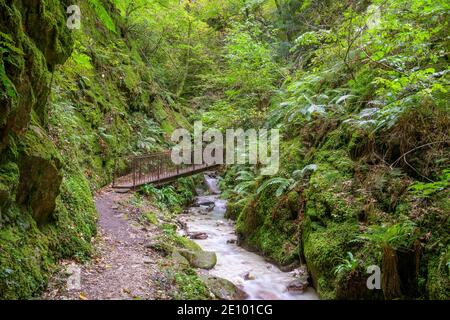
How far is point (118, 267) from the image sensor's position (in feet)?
20.0

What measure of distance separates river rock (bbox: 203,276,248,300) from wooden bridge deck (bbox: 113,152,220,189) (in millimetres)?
5864

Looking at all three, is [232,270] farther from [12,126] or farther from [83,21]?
[83,21]

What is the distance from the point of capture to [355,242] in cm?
641

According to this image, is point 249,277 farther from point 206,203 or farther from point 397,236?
point 206,203

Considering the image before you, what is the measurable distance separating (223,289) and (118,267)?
1985mm

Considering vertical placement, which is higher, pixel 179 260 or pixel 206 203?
pixel 206 203

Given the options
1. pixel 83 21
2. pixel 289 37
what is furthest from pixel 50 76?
pixel 289 37

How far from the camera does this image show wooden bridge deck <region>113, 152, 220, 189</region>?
40.1 feet

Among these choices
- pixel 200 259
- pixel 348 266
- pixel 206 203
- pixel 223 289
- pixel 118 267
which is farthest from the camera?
pixel 206 203

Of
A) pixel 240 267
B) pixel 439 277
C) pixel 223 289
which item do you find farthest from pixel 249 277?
pixel 439 277

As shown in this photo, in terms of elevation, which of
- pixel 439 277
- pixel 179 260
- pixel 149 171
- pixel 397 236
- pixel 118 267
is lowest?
Result: pixel 179 260

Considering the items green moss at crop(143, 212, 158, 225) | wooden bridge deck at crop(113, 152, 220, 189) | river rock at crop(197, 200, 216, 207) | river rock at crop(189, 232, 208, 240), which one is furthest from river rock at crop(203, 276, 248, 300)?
river rock at crop(197, 200, 216, 207)

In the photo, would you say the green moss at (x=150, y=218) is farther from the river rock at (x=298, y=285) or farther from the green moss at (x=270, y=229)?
the river rock at (x=298, y=285)
